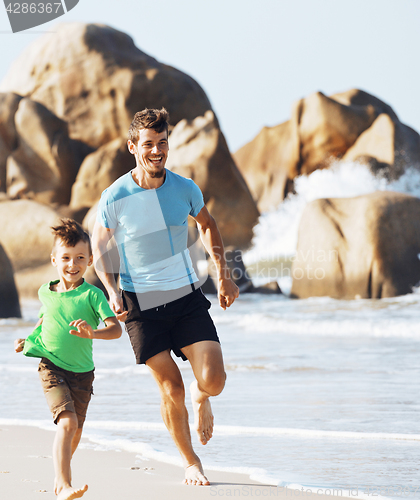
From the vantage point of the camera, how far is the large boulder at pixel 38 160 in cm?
2595

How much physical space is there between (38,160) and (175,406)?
2382 cm

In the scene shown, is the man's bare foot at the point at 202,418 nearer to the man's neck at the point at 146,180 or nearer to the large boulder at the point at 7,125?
the man's neck at the point at 146,180

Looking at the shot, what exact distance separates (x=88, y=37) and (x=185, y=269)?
2605cm

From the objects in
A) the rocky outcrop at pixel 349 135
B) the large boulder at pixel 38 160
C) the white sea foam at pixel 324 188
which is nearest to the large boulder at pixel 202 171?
the large boulder at pixel 38 160

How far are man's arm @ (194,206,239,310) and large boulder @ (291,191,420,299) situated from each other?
44.5 feet

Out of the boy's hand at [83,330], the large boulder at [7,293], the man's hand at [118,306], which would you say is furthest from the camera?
the large boulder at [7,293]

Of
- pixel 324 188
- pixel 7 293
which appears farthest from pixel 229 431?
pixel 324 188

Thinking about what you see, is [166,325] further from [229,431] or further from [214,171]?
[214,171]

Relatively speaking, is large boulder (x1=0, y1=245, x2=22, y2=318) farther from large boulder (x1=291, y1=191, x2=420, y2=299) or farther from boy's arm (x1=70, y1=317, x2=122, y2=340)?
boy's arm (x1=70, y1=317, x2=122, y2=340)

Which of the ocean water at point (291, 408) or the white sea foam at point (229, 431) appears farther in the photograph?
the white sea foam at point (229, 431)

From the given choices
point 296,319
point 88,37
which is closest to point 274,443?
point 296,319

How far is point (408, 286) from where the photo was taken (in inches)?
662

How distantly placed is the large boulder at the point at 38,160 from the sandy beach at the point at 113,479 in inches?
893

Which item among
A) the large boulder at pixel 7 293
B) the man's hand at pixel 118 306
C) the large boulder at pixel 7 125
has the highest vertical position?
the man's hand at pixel 118 306
